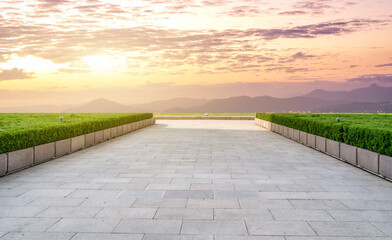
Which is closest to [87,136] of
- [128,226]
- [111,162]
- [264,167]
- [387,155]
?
[111,162]

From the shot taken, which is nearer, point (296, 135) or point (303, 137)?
point (303, 137)

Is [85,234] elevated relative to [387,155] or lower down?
lower down

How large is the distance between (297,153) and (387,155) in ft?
13.1

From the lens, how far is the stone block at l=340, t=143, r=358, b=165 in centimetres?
945

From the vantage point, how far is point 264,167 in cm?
912

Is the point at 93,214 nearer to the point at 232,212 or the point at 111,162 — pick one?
the point at 232,212

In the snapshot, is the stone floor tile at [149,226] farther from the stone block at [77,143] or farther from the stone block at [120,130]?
the stone block at [120,130]

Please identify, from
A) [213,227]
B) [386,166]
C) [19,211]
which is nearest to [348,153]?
[386,166]

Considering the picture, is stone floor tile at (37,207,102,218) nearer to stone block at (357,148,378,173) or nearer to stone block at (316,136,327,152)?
stone block at (357,148,378,173)

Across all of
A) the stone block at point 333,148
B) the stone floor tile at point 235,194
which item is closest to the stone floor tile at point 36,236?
the stone floor tile at point 235,194

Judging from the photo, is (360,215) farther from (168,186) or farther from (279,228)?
(168,186)

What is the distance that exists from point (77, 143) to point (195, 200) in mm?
7815

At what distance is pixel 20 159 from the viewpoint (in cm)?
867

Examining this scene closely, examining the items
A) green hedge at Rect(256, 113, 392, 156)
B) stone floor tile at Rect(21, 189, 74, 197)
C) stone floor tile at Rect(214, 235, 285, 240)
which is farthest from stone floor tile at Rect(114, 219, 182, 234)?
green hedge at Rect(256, 113, 392, 156)
